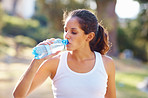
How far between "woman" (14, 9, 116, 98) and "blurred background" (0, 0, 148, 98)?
536cm

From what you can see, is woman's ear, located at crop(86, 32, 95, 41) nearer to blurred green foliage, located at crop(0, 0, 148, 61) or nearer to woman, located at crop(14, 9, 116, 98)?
woman, located at crop(14, 9, 116, 98)

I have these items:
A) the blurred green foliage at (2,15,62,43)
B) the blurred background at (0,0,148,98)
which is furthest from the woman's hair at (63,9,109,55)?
the blurred green foliage at (2,15,62,43)

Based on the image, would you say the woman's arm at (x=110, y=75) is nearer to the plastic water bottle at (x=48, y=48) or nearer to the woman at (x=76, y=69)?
the woman at (x=76, y=69)

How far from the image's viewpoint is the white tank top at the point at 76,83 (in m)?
2.18

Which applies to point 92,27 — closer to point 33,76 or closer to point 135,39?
point 33,76

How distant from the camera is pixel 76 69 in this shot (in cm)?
227

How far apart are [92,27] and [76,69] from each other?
361 millimetres

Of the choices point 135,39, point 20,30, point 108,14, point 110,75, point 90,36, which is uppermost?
point 90,36

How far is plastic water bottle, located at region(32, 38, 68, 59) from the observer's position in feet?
7.23

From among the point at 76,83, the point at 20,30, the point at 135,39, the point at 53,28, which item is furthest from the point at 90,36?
the point at 135,39

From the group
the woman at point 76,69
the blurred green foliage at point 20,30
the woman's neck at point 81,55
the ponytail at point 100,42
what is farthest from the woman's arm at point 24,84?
the blurred green foliage at point 20,30

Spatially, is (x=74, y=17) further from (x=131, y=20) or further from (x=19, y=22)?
(x=131, y=20)

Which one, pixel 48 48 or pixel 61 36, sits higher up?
pixel 48 48

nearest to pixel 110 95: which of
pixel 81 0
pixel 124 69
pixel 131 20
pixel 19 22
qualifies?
pixel 124 69
